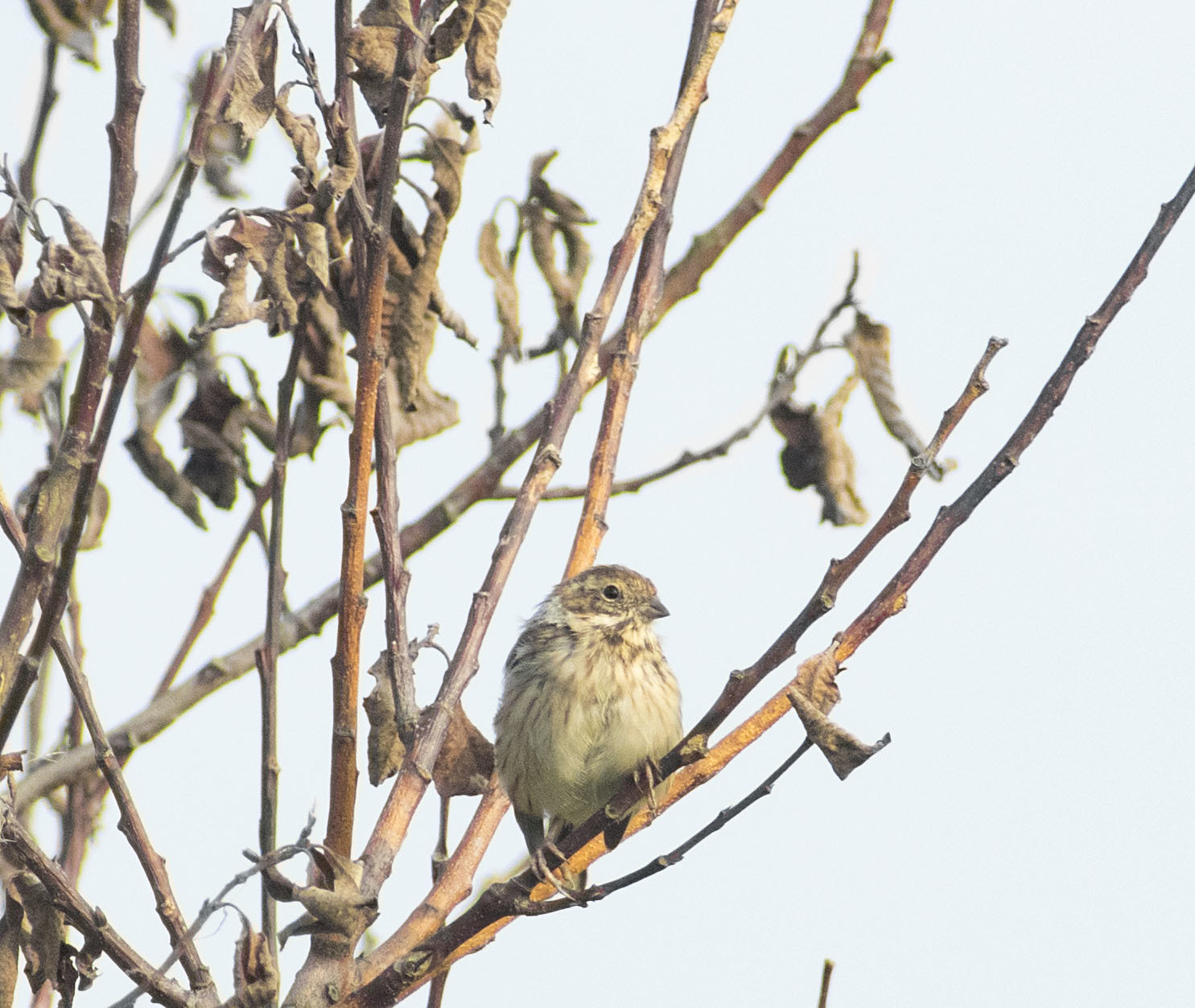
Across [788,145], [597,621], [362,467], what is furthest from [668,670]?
[362,467]

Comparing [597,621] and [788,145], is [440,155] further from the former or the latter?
[597,621]

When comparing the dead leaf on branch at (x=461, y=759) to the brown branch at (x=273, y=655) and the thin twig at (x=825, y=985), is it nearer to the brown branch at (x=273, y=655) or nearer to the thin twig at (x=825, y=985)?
the brown branch at (x=273, y=655)

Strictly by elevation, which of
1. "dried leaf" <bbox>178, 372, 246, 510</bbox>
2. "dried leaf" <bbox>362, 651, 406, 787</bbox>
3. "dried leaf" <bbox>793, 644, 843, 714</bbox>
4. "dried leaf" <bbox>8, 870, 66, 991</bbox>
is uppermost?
"dried leaf" <bbox>178, 372, 246, 510</bbox>

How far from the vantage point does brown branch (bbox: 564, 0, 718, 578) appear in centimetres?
420

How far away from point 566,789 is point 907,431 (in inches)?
60.6

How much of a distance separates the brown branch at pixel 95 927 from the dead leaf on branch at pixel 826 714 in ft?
4.68

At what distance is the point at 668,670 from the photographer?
16.7 feet

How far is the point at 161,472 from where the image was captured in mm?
4211

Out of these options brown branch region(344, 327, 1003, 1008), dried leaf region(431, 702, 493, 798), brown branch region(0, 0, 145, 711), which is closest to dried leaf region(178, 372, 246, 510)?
dried leaf region(431, 702, 493, 798)

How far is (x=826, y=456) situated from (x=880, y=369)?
1.49 feet

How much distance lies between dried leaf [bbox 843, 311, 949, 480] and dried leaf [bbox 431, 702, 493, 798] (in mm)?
1527

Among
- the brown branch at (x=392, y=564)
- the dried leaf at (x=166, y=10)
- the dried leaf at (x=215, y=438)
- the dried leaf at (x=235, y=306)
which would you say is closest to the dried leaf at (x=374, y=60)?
the dried leaf at (x=235, y=306)

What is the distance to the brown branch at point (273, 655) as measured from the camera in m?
3.44

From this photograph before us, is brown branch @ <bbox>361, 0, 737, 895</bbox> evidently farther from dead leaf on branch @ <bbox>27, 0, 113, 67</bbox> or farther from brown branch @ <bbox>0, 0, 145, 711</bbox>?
dead leaf on branch @ <bbox>27, 0, 113, 67</bbox>
